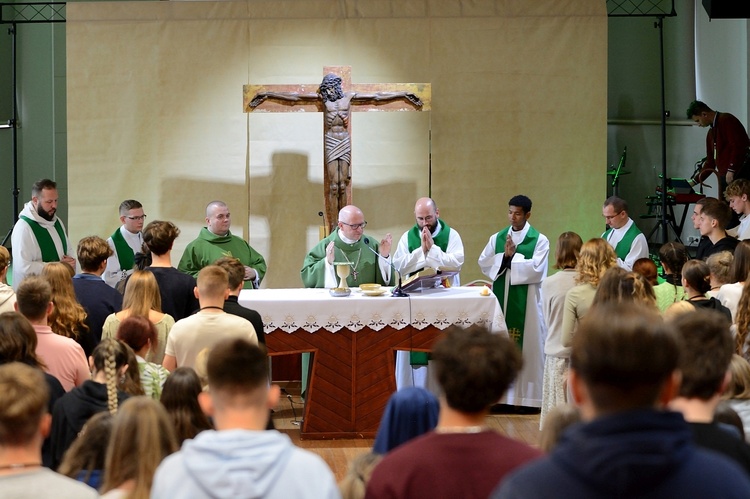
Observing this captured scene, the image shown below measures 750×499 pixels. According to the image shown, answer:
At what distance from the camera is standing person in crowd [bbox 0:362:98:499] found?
2359 mm

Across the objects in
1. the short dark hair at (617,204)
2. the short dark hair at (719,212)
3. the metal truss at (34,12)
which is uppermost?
the metal truss at (34,12)

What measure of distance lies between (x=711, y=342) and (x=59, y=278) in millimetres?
3281

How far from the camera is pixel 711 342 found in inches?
108

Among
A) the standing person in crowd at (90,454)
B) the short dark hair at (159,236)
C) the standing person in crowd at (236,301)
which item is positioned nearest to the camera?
the standing person in crowd at (90,454)

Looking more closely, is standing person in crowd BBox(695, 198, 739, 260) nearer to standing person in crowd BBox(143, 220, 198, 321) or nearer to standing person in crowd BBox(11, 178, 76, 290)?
standing person in crowd BBox(143, 220, 198, 321)

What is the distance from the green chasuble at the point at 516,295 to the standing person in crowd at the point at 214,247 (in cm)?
195

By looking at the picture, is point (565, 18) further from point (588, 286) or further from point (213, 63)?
point (588, 286)

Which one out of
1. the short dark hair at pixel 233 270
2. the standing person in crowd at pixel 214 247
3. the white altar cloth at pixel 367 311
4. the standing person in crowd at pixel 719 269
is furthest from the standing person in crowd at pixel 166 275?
the standing person in crowd at pixel 719 269

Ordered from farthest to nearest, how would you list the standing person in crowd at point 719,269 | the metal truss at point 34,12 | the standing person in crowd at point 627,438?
the metal truss at point 34,12 < the standing person in crowd at point 719,269 < the standing person in crowd at point 627,438

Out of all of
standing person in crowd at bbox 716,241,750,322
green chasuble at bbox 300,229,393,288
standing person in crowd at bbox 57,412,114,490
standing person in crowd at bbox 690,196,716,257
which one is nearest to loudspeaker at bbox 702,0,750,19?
standing person in crowd at bbox 690,196,716,257

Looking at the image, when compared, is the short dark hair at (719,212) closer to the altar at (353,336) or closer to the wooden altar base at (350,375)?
the altar at (353,336)

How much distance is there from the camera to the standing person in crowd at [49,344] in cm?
427

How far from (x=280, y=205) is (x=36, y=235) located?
2407 millimetres

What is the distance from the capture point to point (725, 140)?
9.79 m
